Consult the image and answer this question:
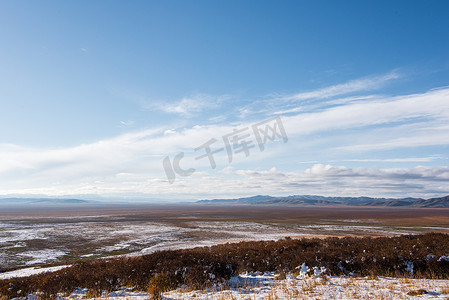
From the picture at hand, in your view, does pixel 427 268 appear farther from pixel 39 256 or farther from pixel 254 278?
pixel 39 256

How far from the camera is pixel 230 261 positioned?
53.0 feet

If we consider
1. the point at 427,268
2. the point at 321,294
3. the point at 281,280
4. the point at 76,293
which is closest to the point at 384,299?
the point at 321,294

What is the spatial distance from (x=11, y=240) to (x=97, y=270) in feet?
117

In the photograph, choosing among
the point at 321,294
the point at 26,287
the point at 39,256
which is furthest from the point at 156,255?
the point at 39,256

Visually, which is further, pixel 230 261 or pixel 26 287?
pixel 230 261

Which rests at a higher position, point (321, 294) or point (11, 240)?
point (321, 294)

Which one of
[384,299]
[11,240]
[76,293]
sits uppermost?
[384,299]

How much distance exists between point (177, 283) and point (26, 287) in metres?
7.07

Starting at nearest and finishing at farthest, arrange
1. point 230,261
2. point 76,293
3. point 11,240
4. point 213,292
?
point 213,292 → point 76,293 → point 230,261 → point 11,240

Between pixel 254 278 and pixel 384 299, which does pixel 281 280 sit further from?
pixel 384 299

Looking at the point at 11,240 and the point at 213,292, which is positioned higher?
the point at 213,292

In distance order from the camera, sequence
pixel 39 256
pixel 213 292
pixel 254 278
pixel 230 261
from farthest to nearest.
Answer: pixel 39 256 → pixel 230 261 → pixel 254 278 → pixel 213 292

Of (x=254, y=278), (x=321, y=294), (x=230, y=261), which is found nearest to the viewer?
(x=321, y=294)

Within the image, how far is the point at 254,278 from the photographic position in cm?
1341
